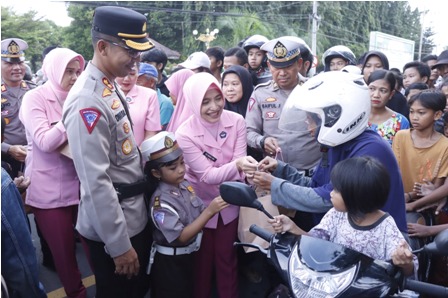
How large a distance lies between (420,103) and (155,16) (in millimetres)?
28624

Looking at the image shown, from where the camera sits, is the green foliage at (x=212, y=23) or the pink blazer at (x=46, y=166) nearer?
the pink blazer at (x=46, y=166)

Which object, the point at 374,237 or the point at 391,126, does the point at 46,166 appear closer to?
the point at 374,237

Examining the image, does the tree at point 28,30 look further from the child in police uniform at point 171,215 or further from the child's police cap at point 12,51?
the child in police uniform at point 171,215

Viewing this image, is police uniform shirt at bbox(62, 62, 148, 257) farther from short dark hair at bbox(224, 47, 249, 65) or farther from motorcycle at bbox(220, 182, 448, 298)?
short dark hair at bbox(224, 47, 249, 65)

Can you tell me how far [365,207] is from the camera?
176 centimetres

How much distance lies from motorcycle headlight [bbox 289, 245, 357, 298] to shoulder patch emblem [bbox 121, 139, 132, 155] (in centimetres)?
115

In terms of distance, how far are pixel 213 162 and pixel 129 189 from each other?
0.78m

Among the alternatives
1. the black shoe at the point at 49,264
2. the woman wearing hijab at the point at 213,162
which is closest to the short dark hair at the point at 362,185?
the woman wearing hijab at the point at 213,162

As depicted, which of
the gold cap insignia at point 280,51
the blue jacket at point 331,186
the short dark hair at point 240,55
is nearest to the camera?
the blue jacket at point 331,186

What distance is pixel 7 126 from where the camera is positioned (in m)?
4.45

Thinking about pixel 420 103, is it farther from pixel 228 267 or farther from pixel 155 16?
pixel 155 16

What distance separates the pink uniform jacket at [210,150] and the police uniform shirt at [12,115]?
7.82 feet

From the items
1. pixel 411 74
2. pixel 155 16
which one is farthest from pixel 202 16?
pixel 411 74

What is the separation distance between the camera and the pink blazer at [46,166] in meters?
3.07
